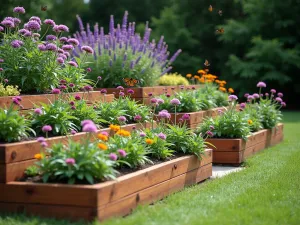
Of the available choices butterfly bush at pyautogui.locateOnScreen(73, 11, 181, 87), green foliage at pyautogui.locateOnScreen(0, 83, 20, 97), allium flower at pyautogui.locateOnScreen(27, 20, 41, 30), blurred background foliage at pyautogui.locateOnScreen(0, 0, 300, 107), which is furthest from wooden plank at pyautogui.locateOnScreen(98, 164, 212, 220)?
blurred background foliage at pyautogui.locateOnScreen(0, 0, 300, 107)

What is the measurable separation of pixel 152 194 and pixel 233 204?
2.28ft

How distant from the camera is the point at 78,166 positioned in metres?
3.63

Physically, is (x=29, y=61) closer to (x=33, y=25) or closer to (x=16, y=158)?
(x=33, y=25)

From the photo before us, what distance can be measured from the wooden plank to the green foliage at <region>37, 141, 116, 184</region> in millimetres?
230

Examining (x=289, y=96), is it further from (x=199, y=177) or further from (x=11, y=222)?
(x=11, y=222)

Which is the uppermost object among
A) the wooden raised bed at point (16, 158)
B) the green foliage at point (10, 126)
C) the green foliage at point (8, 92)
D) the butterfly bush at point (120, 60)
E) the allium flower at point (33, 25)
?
the allium flower at point (33, 25)

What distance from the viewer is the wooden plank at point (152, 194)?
11.9ft

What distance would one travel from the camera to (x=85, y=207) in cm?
352

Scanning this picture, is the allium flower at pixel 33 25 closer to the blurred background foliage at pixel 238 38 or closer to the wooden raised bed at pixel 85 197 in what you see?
the wooden raised bed at pixel 85 197

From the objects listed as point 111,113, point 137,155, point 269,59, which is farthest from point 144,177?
point 269,59

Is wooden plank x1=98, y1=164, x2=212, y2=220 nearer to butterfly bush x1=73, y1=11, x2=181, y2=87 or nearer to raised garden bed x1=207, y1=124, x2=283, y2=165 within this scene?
raised garden bed x1=207, y1=124, x2=283, y2=165

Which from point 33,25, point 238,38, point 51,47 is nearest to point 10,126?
point 51,47

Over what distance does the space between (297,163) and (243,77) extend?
45.9ft

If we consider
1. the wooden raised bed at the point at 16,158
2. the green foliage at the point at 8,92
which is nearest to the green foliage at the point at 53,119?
the wooden raised bed at the point at 16,158
